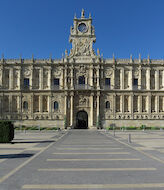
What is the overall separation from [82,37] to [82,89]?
516 inches

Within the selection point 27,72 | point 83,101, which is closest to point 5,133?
point 83,101

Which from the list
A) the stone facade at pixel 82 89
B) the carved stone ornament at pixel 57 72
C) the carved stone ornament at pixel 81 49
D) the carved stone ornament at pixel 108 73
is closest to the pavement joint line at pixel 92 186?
the stone facade at pixel 82 89

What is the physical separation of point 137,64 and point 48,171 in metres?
48.4

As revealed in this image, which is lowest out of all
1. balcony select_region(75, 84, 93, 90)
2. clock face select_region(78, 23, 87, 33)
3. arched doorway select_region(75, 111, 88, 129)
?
arched doorway select_region(75, 111, 88, 129)

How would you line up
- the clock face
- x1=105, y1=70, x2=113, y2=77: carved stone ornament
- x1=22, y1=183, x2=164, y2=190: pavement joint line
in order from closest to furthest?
x1=22, y1=183, x2=164, y2=190: pavement joint line, x1=105, y1=70, x2=113, y2=77: carved stone ornament, the clock face

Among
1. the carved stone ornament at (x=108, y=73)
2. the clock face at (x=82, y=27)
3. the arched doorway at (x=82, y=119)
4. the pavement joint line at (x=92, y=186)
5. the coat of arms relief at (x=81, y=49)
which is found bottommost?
the arched doorway at (x=82, y=119)

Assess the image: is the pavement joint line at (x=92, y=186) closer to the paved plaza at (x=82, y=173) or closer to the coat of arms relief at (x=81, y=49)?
the paved plaza at (x=82, y=173)

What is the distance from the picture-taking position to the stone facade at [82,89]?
53.5m

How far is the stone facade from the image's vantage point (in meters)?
53.5

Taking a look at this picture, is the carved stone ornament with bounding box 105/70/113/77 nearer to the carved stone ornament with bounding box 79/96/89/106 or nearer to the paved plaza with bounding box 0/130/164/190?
the carved stone ornament with bounding box 79/96/89/106

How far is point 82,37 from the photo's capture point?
5550 centimetres

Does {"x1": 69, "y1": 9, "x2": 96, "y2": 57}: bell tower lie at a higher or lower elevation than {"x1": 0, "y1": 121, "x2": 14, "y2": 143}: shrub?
higher

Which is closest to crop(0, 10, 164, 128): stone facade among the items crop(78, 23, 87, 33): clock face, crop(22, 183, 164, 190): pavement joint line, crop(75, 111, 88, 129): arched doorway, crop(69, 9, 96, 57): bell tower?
crop(69, 9, 96, 57): bell tower

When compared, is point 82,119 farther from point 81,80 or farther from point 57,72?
point 57,72
